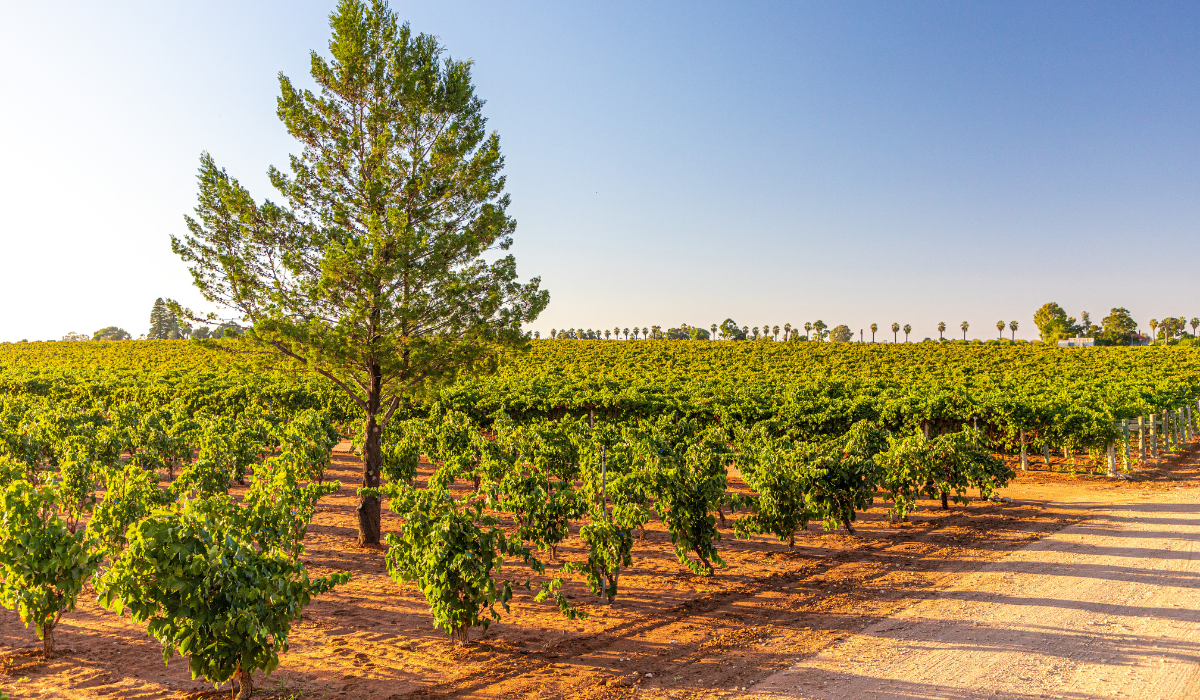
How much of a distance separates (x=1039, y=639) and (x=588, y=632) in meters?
5.45

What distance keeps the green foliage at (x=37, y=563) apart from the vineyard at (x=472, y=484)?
0.9 inches

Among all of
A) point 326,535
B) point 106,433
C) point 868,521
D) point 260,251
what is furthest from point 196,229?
point 868,521

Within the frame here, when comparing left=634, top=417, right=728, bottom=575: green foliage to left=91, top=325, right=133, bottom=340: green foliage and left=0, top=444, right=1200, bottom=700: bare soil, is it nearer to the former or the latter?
left=0, top=444, right=1200, bottom=700: bare soil

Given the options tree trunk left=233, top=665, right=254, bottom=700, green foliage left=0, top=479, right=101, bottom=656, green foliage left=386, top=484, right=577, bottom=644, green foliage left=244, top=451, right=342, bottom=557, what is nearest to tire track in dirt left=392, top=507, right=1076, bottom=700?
green foliage left=386, top=484, right=577, bottom=644

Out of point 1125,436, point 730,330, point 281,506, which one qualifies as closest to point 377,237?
point 281,506

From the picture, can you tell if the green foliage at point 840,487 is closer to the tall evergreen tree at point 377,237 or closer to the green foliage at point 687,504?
the green foliage at point 687,504

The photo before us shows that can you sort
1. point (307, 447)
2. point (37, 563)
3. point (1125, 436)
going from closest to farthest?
point (37, 563)
point (307, 447)
point (1125, 436)

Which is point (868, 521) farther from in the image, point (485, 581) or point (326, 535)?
point (326, 535)

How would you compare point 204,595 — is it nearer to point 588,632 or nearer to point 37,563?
point 37,563

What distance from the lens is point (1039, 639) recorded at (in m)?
7.50

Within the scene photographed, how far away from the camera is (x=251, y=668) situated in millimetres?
5797

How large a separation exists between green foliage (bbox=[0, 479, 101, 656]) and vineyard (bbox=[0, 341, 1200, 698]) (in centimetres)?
2

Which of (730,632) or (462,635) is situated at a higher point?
(462,635)

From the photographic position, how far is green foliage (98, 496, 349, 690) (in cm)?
574
